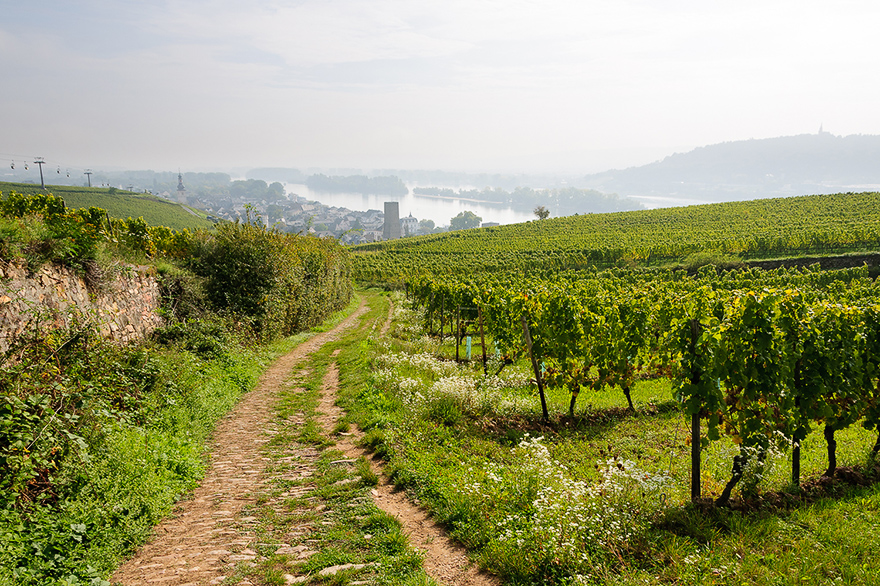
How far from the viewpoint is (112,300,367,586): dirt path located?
14.2 ft

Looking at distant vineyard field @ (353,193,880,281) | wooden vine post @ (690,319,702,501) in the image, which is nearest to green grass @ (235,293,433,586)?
wooden vine post @ (690,319,702,501)

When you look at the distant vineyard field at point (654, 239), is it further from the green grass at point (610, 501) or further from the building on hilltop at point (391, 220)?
the building on hilltop at point (391, 220)

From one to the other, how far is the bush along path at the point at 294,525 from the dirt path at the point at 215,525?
0.5 inches

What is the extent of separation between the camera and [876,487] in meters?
5.70

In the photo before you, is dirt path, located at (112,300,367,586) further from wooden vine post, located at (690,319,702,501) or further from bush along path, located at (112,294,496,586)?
wooden vine post, located at (690,319,702,501)

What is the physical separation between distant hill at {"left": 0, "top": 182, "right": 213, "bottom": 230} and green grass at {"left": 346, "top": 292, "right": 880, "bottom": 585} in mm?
78695

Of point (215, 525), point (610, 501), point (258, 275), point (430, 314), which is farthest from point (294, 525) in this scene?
point (430, 314)

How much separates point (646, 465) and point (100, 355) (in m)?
9.36

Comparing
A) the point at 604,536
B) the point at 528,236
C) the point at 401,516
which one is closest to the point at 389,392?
the point at 401,516

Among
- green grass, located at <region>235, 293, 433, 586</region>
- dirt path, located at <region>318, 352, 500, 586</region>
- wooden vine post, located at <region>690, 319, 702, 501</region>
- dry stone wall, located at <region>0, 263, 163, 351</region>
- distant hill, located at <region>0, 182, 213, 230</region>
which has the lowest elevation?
dirt path, located at <region>318, 352, 500, 586</region>

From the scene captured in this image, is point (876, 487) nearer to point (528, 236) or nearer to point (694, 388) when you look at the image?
point (694, 388)

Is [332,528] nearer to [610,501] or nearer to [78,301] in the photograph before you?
[610,501]

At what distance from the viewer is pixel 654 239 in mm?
57406

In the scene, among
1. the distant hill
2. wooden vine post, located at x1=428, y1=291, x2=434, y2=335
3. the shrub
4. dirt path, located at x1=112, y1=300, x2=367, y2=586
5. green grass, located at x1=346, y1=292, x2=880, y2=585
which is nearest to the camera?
green grass, located at x1=346, y1=292, x2=880, y2=585
